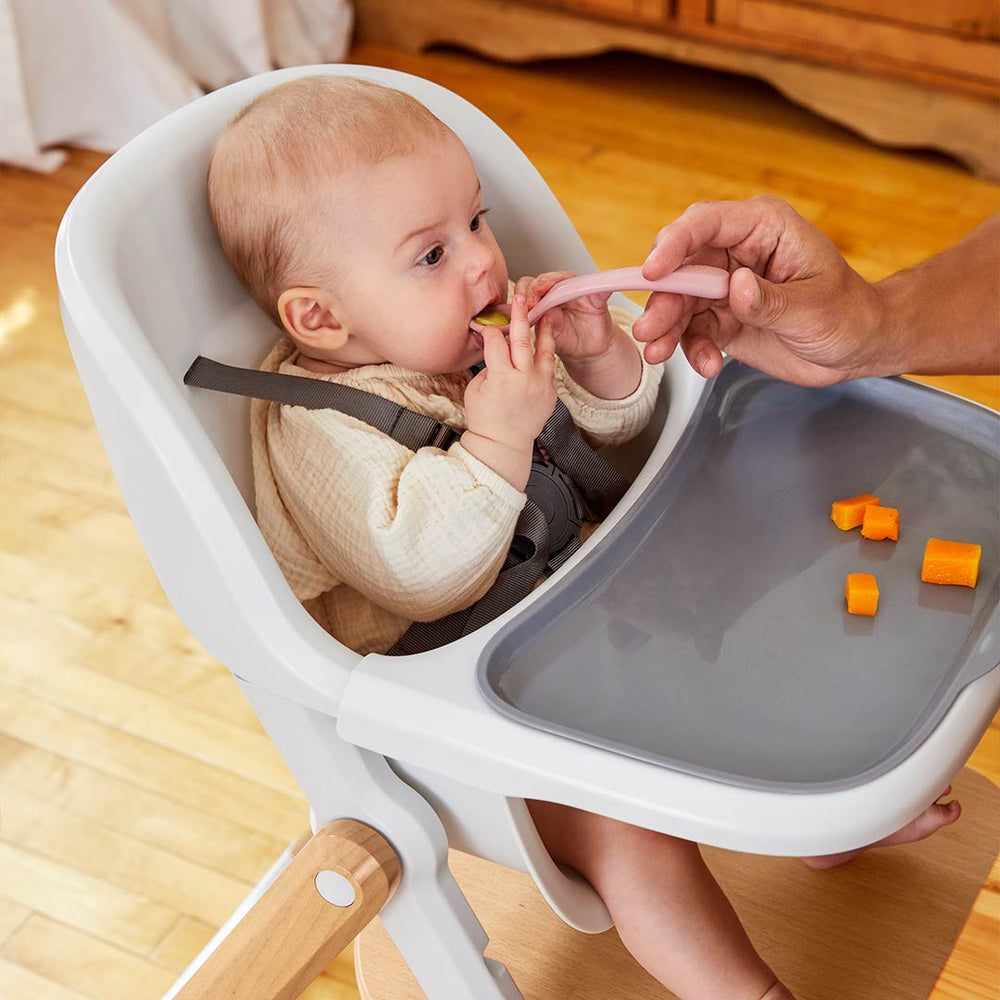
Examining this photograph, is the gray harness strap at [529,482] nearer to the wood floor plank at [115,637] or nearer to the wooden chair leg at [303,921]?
the wooden chair leg at [303,921]

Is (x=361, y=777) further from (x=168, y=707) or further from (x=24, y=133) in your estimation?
(x=24, y=133)

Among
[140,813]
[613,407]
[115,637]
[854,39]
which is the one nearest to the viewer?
[613,407]

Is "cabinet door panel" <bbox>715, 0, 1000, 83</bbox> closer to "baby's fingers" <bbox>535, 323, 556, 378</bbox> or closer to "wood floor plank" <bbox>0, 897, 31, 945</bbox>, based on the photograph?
"baby's fingers" <bbox>535, 323, 556, 378</bbox>

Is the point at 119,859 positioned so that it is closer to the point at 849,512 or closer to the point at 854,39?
the point at 849,512

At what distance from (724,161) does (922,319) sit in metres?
1.25

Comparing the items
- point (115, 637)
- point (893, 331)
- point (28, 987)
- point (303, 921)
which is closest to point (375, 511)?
point (303, 921)

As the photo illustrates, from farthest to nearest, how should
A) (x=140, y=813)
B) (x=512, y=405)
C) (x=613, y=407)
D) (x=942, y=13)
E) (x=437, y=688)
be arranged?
1. (x=942, y=13)
2. (x=140, y=813)
3. (x=613, y=407)
4. (x=512, y=405)
5. (x=437, y=688)

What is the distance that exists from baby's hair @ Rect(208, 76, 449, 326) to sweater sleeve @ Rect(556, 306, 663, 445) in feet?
0.62

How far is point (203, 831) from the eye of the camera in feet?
3.87

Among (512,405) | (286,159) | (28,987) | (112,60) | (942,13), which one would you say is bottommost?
(28,987)

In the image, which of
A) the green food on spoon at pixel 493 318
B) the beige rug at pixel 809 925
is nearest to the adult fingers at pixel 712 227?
the green food on spoon at pixel 493 318

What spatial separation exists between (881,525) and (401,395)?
304mm

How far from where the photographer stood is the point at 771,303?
2.44 feet

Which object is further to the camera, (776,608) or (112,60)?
(112,60)
